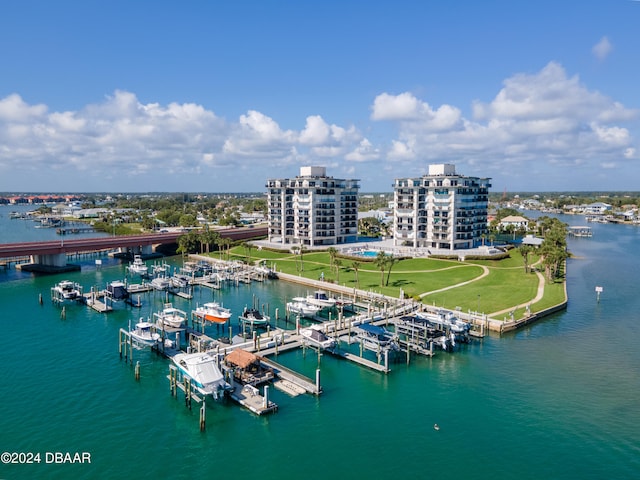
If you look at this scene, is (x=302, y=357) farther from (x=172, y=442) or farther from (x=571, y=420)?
(x=571, y=420)

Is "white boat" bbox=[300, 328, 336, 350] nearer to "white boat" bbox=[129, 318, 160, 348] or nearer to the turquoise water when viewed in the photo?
the turquoise water

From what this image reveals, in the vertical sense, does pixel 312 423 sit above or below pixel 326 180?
below

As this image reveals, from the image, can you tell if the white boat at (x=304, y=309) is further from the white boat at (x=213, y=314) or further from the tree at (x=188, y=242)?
the tree at (x=188, y=242)

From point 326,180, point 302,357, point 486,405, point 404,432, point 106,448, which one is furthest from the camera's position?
point 326,180

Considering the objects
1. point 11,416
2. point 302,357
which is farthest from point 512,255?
point 11,416

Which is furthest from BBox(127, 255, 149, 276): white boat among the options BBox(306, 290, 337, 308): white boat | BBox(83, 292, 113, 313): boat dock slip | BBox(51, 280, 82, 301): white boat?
BBox(306, 290, 337, 308): white boat

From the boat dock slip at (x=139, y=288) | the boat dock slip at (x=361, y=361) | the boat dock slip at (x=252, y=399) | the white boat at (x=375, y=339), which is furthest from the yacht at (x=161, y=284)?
the boat dock slip at (x=252, y=399)
